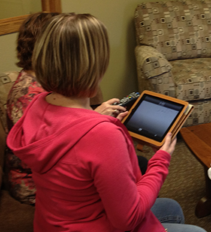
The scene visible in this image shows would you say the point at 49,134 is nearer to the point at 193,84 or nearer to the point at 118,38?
the point at 193,84

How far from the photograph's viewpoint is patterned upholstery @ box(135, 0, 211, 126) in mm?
2133

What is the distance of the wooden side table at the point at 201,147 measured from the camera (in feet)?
4.07

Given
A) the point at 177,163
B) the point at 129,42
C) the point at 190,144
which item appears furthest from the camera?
the point at 129,42

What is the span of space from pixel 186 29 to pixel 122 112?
6.36ft

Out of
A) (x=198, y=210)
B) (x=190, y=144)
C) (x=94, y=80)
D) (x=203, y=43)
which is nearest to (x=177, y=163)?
(x=198, y=210)

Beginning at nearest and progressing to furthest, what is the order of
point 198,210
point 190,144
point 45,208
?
point 45,208, point 190,144, point 198,210

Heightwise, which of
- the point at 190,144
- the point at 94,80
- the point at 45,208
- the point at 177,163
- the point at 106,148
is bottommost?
the point at 177,163

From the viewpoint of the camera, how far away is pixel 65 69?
2.04 ft

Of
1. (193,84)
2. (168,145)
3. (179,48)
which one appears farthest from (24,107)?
(179,48)

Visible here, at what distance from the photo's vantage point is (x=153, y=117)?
101 centimetres

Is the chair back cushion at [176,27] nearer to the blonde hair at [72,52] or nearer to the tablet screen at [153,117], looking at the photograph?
the tablet screen at [153,117]

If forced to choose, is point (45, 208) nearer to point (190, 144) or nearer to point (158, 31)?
point (190, 144)

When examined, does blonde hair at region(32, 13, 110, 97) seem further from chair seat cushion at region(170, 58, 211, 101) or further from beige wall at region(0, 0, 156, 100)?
beige wall at region(0, 0, 156, 100)

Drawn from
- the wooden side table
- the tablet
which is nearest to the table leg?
the wooden side table
